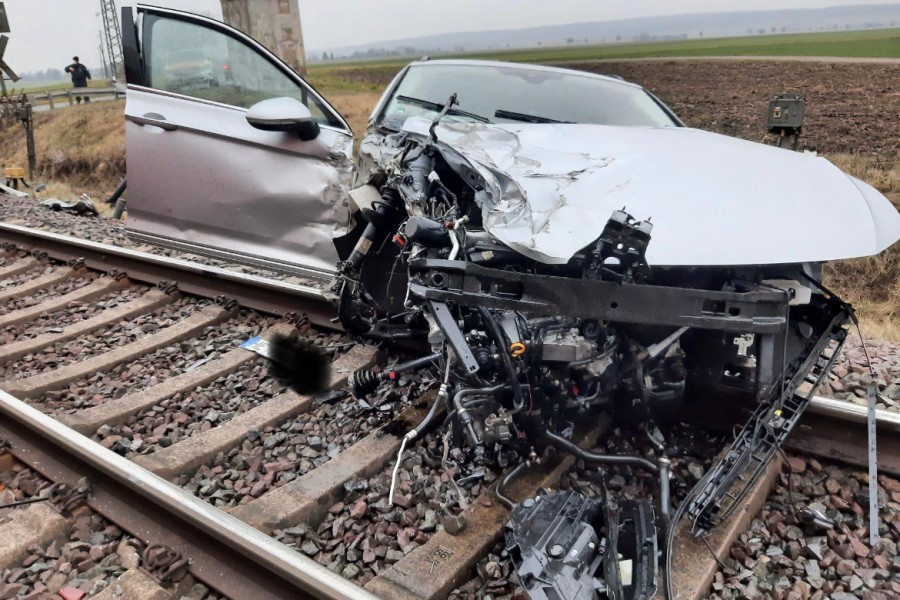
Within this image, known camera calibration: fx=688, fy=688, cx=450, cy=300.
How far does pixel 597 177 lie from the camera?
9.27ft

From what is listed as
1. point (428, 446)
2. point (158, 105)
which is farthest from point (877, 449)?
point (158, 105)

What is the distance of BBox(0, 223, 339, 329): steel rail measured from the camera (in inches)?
197

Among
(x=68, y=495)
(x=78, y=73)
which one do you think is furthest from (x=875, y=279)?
(x=78, y=73)

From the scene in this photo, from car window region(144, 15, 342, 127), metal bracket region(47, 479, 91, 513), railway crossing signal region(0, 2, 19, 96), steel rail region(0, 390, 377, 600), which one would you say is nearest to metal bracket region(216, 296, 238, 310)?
car window region(144, 15, 342, 127)

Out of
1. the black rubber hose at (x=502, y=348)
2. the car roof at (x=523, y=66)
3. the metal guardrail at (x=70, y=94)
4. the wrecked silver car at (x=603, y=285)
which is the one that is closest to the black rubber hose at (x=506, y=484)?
the wrecked silver car at (x=603, y=285)

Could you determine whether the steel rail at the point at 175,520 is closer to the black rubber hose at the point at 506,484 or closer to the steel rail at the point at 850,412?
the black rubber hose at the point at 506,484

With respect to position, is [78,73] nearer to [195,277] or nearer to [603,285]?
[195,277]

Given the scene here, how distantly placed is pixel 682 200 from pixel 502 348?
0.92 metres

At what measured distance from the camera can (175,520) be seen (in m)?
2.88

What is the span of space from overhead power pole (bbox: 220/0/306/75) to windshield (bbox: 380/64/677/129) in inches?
498

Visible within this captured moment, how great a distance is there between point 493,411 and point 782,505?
4.43ft

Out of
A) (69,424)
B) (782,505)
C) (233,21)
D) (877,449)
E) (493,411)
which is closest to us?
(493,411)

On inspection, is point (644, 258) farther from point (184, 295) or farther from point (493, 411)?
point (184, 295)

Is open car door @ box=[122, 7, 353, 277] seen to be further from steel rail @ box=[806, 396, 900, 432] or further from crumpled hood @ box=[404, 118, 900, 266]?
steel rail @ box=[806, 396, 900, 432]
